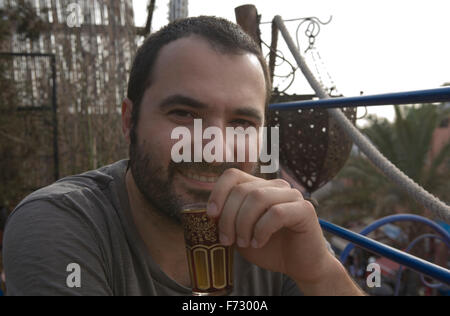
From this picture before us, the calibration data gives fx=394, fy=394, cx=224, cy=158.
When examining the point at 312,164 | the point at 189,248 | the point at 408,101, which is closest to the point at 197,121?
the point at 189,248

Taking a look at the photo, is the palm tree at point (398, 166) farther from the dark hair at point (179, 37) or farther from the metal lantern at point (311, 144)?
the dark hair at point (179, 37)

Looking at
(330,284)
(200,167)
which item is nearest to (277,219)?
(330,284)

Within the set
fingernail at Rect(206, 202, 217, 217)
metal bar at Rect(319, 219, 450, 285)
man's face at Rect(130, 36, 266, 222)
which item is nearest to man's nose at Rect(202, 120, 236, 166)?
man's face at Rect(130, 36, 266, 222)

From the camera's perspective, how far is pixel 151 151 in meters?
1.30

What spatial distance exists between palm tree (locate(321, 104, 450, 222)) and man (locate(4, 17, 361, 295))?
10.3 meters

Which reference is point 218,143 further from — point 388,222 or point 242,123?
point 388,222

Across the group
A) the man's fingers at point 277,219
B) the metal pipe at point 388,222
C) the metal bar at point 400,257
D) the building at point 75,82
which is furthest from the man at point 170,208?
the building at point 75,82

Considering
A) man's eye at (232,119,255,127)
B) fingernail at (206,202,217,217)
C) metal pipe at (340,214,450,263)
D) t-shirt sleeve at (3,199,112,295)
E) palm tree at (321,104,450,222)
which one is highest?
man's eye at (232,119,255,127)

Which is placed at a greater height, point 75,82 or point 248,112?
point 75,82

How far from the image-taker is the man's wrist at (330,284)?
937 millimetres

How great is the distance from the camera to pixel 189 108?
1.24m

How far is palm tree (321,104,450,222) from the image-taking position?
1173 cm

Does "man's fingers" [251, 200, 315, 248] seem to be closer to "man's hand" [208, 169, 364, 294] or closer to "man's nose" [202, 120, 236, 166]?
"man's hand" [208, 169, 364, 294]

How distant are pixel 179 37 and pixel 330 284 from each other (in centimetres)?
90
